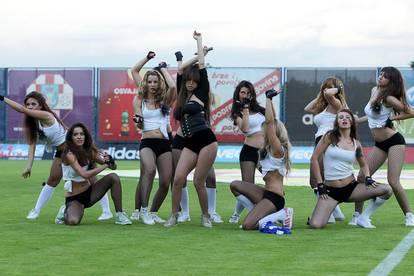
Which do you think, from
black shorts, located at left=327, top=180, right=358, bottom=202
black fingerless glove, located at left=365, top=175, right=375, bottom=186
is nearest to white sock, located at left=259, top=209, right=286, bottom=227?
black shorts, located at left=327, top=180, right=358, bottom=202

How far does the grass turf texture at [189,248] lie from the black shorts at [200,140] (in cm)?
95

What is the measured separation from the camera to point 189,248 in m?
9.16

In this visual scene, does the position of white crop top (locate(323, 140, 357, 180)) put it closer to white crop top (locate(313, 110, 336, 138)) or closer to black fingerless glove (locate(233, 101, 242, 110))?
white crop top (locate(313, 110, 336, 138))

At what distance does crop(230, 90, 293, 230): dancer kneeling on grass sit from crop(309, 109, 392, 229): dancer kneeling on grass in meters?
0.48

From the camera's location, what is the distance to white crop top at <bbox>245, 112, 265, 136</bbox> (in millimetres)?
12000

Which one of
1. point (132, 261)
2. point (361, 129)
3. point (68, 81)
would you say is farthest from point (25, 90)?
point (132, 261)

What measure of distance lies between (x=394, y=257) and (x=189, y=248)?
194 centimetres

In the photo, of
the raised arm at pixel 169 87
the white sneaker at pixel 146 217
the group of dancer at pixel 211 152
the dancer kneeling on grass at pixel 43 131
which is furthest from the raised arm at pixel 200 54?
the dancer kneeling on grass at pixel 43 131

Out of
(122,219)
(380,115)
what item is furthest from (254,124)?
(122,219)

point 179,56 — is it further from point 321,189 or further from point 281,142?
point 321,189

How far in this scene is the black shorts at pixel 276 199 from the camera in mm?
11031

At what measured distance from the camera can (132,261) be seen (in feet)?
26.9

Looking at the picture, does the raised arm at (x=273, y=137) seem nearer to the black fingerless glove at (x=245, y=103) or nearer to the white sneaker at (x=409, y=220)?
the black fingerless glove at (x=245, y=103)

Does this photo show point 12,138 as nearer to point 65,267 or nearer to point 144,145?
point 144,145
